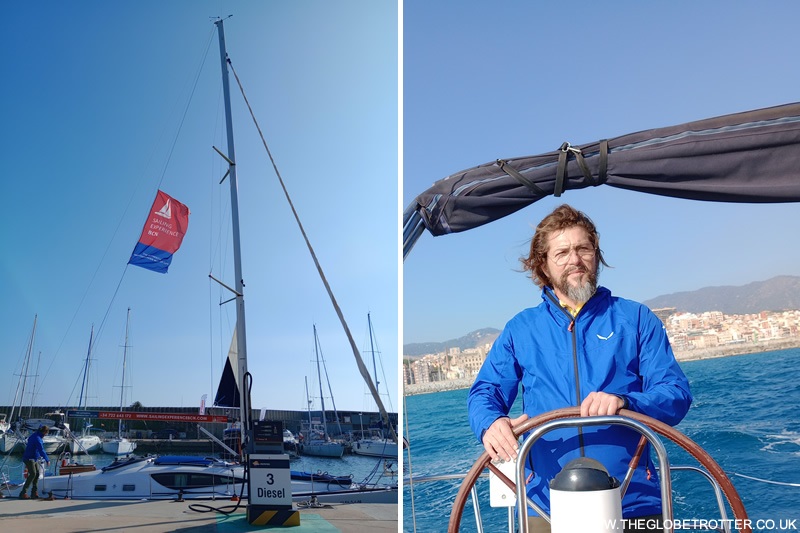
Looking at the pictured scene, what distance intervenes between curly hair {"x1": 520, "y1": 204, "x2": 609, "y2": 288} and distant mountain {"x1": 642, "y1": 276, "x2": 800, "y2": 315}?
59.4ft

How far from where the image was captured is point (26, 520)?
4.77m

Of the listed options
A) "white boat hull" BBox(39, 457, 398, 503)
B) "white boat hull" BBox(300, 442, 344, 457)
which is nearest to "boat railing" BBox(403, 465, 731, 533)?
"white boat hull" BBox(39, 457, 398, 503)

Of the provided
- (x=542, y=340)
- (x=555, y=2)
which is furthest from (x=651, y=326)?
(x=555, y=2)

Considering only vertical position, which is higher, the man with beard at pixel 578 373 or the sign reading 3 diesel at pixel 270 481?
the man with beard at pixel 578 373

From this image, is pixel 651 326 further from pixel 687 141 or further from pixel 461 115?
pixel 461 115

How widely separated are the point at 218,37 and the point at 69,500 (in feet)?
18.5

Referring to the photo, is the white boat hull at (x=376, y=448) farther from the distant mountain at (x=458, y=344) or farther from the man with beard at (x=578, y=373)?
the man with beard at (x=578, y=373)

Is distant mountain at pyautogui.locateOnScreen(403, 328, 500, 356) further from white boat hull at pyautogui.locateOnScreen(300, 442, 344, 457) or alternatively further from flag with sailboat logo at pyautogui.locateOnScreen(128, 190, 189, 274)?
flag with sailboat logo at pyautogui.locateOnScreen(128, 190, 189, 274)

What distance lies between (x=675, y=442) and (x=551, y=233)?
594mm

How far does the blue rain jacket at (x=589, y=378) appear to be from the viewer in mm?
1213

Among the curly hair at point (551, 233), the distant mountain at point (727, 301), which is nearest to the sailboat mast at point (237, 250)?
the curly hair at point (551, 233)

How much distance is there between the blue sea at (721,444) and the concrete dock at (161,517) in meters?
0.54

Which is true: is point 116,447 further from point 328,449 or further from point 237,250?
point 237,250

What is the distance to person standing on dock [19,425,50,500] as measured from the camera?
625cm
